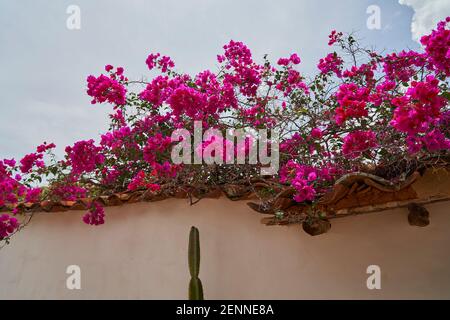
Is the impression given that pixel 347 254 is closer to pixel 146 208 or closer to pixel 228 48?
pixel 146 208

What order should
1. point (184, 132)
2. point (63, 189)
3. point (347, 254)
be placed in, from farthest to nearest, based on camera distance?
point (63, 189) < point (184, 132) < point (347, 254)

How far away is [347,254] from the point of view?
2771 mm

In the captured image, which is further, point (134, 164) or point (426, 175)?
point (134, 164)

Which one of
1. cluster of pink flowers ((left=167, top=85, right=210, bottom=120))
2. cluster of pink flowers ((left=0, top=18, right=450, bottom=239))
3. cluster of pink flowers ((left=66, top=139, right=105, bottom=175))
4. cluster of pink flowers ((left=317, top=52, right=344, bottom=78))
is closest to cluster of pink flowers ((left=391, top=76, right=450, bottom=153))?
cluster of pink flowers ((left=0, top=18, right=450, bottom=239))

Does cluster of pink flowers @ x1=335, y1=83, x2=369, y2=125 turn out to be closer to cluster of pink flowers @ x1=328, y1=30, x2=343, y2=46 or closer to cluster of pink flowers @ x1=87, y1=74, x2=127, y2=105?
cluster of pink flowers @ x1=328, y1=30, x2=343, y2=46

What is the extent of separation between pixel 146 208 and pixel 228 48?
2.25 m

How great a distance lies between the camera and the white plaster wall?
260 centimetres

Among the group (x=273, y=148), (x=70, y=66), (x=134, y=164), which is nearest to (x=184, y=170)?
(x=273, y=148)

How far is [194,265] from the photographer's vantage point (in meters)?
3.00

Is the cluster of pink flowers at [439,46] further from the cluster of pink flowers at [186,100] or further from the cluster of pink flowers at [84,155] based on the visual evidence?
the cluster of pink flowers at [84,155]

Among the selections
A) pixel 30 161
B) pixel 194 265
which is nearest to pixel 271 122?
pixel 194 265

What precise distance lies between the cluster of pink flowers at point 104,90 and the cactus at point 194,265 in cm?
166

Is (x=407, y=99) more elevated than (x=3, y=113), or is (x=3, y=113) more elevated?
(x=3, y=113)

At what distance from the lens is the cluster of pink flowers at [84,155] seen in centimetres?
373
